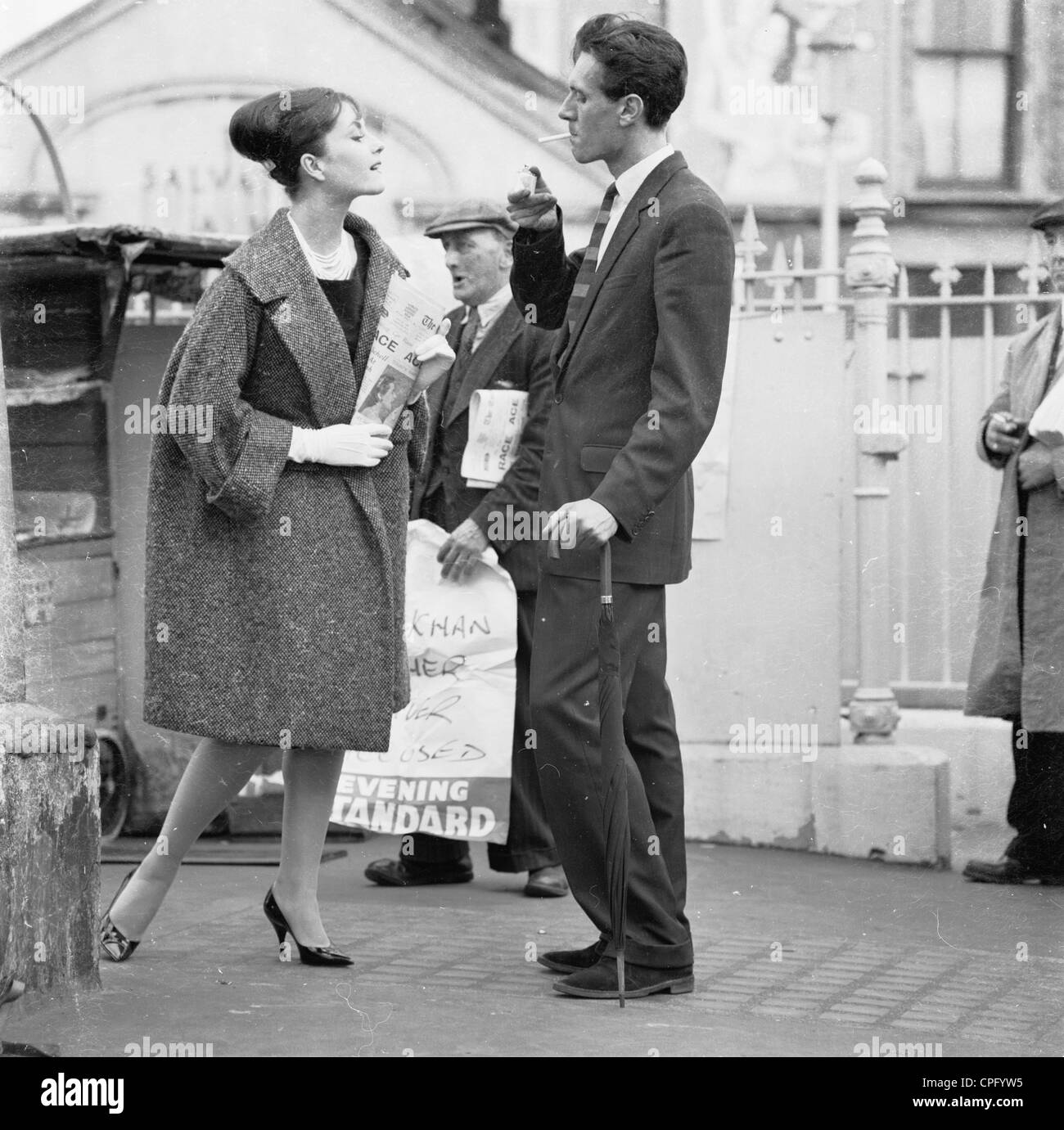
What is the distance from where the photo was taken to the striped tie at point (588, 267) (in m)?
4.20

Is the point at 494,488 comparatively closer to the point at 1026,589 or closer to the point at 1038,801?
the point at 1026,589

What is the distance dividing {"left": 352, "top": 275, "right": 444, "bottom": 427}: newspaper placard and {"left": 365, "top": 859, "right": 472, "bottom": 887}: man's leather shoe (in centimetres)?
182

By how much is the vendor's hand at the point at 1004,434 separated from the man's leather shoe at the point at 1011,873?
4.29ft

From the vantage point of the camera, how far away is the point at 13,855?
3891 millimetres

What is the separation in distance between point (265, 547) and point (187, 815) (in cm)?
71

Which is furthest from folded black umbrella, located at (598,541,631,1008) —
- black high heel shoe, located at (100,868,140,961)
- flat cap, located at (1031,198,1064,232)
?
flat cap, located at (1031,198,1064,232)

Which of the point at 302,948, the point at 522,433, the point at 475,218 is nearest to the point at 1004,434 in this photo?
the point at 522,433

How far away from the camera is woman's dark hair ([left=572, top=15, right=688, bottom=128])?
4059mm

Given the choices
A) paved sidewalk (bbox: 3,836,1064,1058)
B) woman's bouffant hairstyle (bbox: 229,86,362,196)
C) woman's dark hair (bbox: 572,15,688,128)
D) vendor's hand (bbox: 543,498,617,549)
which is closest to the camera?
paved sidewalk (bbox: 3,836,1064,1058)

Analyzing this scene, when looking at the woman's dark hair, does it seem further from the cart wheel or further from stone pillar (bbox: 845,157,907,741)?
the cart wheel

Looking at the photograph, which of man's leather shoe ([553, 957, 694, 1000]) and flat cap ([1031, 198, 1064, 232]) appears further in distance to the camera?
flat cap ([1031, 198, 1064, 232])

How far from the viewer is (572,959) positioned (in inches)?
170
